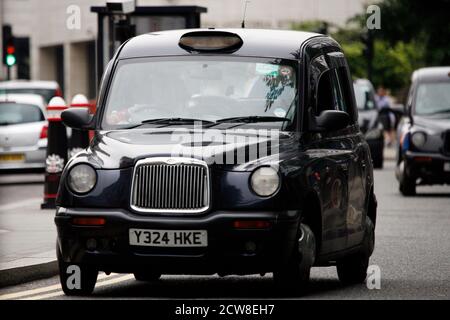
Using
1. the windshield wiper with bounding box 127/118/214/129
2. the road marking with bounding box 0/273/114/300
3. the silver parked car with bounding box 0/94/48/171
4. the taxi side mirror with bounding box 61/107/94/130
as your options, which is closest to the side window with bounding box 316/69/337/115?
the windshield wiper with bounding box 127/118/214/129

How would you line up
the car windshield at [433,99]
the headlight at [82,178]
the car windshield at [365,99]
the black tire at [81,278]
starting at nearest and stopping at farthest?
the headlight at [82,178]
the black tire at [81,278]
the car windshield at [433,99]
the car windshield at [365,99]

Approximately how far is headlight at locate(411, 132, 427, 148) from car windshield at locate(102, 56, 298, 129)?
12.2 metres

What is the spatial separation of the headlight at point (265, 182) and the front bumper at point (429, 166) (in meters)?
13.2

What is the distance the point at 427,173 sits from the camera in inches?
899

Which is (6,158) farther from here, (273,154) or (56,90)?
(273,154)

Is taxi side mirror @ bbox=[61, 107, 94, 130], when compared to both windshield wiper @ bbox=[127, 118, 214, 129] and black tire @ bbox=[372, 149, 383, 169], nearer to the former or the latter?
windshield wiper @ bbox=[127, 118, 214, 129]

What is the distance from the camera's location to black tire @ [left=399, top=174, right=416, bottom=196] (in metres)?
23.3

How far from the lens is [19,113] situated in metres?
28.8

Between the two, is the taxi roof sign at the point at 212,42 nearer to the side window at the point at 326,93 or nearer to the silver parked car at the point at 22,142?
the side window at the point at 326,93

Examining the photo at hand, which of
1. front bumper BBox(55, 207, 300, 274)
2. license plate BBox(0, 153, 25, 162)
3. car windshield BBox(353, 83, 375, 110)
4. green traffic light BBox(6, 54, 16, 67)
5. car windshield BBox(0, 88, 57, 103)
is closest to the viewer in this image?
front bumper BBox(55, 207, 300, 274)

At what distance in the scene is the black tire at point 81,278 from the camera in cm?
1024

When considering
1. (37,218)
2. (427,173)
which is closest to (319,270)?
(37,218)

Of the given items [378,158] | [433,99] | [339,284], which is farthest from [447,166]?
[339,284]

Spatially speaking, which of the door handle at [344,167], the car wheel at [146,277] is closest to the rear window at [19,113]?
the car wheel at [146,277]
